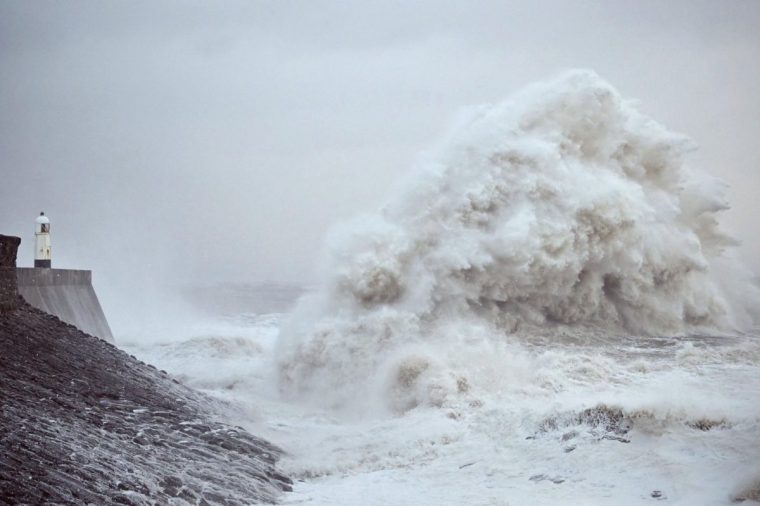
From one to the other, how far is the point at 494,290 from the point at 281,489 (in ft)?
23.4

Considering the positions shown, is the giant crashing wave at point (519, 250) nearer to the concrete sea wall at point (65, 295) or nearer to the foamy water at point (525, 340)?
the foamy water at point (525, 340)

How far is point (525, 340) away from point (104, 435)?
791 centimetres

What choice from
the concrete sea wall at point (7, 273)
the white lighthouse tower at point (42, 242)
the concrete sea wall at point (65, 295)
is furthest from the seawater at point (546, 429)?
the white lighthouse tower at point (42, 242)

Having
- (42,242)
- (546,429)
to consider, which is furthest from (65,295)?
(546,429)

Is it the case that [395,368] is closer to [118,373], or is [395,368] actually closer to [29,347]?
[118,373]

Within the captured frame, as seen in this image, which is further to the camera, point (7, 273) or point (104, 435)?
point (7, 273)

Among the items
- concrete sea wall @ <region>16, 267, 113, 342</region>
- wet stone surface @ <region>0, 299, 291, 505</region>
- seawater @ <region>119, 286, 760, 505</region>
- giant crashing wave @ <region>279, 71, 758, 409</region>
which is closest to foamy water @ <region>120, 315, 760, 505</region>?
seawater @ <region>119, 286, 760, 505</region>

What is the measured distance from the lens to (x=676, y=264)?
16734 mm

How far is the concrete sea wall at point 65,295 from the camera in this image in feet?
43.5

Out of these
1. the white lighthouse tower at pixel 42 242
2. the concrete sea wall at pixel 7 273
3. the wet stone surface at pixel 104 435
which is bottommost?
the wet stone surface at pixel 104 435

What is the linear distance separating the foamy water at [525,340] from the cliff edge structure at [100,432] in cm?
79

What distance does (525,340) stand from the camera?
47.2ft

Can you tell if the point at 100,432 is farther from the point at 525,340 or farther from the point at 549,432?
the point at 525,340

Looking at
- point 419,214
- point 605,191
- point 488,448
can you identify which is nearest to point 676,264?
point 605,191
